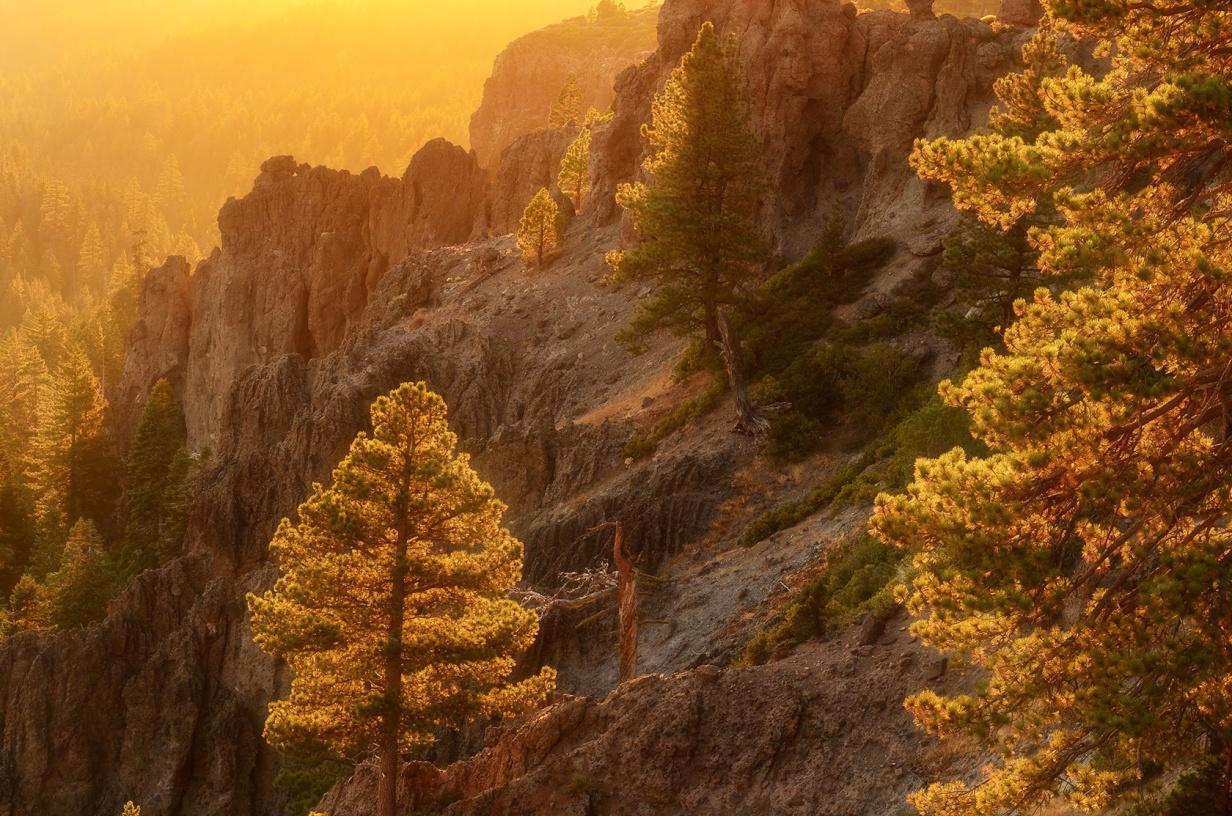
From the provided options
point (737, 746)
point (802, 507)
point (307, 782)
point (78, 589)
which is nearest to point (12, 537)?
point (78, 589)

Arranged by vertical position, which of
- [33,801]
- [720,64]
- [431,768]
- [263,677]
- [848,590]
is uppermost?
[720,64]

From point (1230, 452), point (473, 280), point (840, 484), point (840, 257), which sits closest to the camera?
point (1230, 452)

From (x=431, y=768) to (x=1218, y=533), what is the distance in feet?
50.7

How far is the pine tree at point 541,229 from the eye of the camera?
201ft

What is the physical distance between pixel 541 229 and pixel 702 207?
86.9 ft

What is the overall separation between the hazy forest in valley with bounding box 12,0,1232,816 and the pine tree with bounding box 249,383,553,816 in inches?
3.2

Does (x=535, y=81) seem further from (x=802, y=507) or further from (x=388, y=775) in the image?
(x=388, y=775)

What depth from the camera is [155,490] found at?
66.3 metres

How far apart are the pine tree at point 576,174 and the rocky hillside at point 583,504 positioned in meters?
4.99

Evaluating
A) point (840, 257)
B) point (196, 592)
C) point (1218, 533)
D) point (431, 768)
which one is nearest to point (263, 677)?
point (196, 592)

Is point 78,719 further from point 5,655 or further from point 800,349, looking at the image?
point 800,349

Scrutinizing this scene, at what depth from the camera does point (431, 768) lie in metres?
21.5

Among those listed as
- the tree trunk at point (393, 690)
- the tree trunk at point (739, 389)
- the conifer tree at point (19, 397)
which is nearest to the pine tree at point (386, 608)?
the tree trunk at point (393, 690)

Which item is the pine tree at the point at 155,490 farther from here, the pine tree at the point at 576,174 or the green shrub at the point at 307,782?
the pine tree at the point at 576,174
